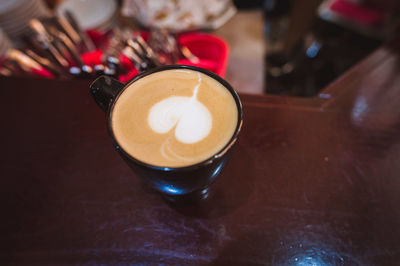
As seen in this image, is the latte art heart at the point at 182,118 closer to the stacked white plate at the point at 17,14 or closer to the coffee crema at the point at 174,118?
the coffee crema at the point at 174,118

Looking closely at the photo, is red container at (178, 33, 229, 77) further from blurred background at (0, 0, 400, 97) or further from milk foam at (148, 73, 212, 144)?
milk foam at (148, 73, 212, 144)

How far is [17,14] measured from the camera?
1.49 m

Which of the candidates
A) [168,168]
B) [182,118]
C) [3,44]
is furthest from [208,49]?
[3,44]

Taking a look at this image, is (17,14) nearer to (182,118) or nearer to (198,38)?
(198,38)

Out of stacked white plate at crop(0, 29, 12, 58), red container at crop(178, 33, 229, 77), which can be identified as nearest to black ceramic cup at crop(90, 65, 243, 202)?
red container at crop(178, 33, 229, 77)

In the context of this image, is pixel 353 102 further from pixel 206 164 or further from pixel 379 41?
pixel 379 41

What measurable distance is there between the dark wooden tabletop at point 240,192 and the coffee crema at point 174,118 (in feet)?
0.67

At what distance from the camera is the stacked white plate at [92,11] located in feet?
5.28

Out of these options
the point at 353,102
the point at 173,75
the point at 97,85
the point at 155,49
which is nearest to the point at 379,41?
the point at 353,102

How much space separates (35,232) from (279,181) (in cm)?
62

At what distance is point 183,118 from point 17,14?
156cm

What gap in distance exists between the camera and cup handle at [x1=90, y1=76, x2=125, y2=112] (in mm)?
527

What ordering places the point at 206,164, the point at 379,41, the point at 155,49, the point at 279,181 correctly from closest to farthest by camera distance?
the point at 206,164 < the point at 279,181 < the point at 155,49 < the point at 379,41

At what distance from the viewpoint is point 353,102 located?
0.79m
